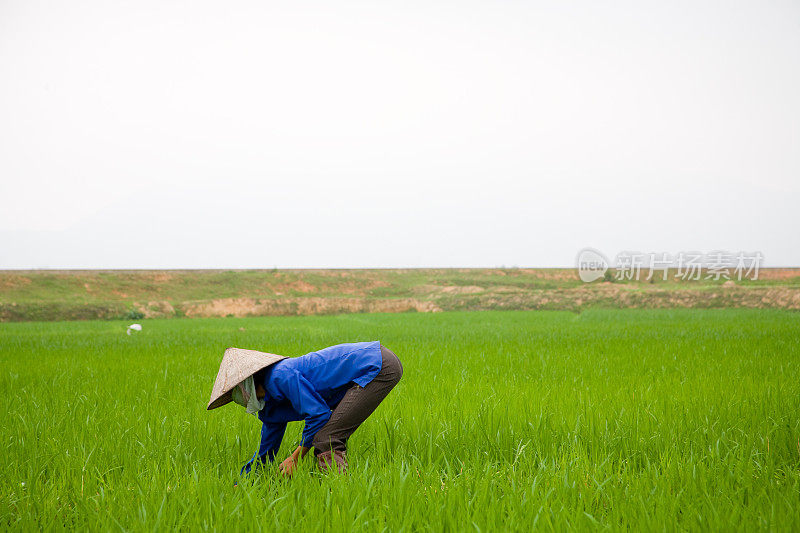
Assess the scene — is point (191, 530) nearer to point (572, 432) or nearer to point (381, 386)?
point (381, 386)

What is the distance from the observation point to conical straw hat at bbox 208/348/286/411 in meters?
2.19

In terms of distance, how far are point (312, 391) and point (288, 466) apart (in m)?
0.37

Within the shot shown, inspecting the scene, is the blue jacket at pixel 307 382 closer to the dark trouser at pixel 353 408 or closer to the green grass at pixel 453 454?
the dark trouser at pixel 353 408

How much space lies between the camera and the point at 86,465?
2.60 metres

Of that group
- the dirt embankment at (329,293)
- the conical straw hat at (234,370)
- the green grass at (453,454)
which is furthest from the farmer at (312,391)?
the dirt embankment at (329,293)

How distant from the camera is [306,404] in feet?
7.54

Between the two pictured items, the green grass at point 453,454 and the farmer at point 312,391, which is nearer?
the green grass at point 453,454

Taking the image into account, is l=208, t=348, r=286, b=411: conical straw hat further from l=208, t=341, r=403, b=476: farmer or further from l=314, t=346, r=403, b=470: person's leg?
l=314, t=346, r=403, b=470: person's leg

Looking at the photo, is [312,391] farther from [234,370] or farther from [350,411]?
[234,370]

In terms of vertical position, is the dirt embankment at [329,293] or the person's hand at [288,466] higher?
the person's hand at [288,466]

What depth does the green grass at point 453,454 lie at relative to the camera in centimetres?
195

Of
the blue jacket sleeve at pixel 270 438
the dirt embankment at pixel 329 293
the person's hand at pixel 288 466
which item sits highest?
the blue jacket sleeve at pixel 270 438

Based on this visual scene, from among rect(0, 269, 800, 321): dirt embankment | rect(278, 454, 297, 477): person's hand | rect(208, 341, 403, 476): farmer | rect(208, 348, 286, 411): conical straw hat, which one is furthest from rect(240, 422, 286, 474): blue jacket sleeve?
rect(0, 269, 800, 321): dirt embankment

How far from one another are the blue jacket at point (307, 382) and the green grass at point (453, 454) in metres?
0.19
